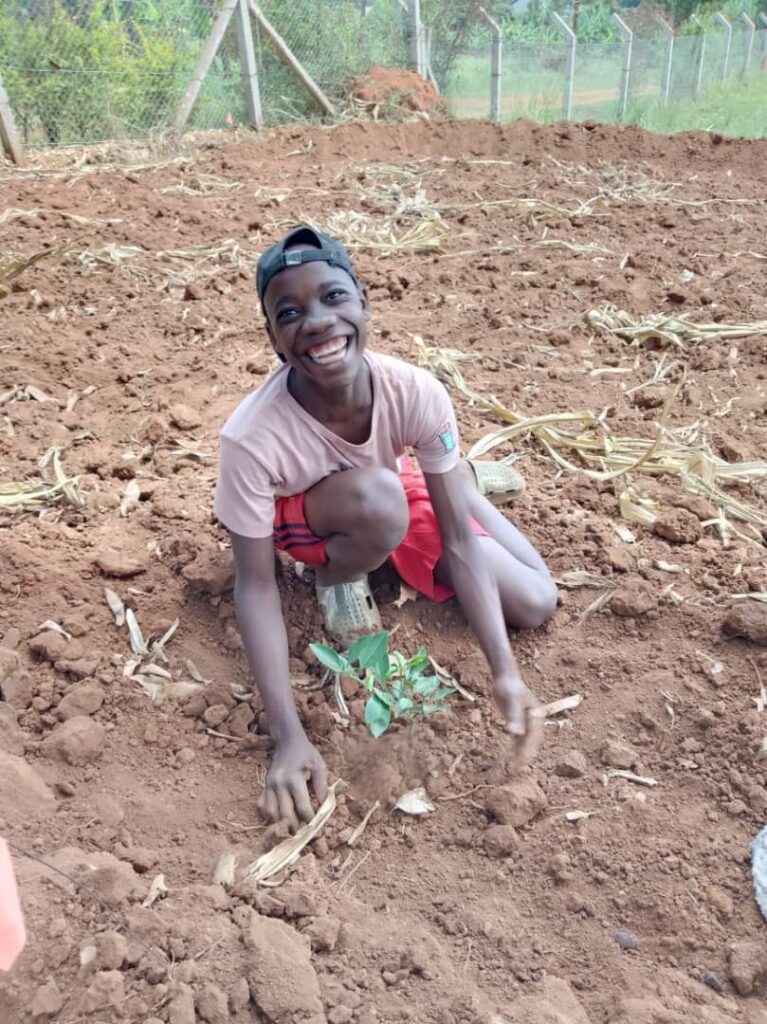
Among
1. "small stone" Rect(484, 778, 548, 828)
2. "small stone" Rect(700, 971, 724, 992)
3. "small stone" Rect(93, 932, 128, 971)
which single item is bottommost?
"small stone" Rect(484, 778, 548, 828)

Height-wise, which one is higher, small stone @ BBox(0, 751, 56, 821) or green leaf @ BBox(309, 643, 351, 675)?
green leaf @ BBox(309, 643, 351, 675)

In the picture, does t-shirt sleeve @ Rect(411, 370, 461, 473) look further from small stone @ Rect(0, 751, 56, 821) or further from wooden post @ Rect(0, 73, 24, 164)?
wooden post @ Rect(0, 73, 24, 164)

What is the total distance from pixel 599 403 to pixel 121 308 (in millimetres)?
2438

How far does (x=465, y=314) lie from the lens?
426cm

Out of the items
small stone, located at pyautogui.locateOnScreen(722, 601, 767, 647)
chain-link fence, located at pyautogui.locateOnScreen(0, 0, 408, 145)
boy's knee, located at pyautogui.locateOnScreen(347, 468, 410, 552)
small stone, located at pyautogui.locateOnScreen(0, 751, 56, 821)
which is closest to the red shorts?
boy's knee, located at pyautogui.locateOnScreen(347, 468, 410, 552)

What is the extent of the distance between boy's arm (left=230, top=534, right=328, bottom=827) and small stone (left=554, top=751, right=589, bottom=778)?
52 cm

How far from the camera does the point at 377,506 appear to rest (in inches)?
81.8

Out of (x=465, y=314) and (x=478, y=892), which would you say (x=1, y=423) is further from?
(x=478, y=892)

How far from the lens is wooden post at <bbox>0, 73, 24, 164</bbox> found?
729 cm

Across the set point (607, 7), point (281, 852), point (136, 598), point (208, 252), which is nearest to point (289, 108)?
point (208, 252)

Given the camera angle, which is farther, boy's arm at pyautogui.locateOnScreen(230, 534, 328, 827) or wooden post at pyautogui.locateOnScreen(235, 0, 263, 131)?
wooden post at pyautogui.locateOnScreen(235, 0, 263, 131)

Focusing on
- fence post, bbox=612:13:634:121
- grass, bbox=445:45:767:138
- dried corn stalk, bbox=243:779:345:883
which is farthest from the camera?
fence post, bbox=612:13:634:121

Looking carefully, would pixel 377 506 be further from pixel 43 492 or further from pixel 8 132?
pixel 8 132

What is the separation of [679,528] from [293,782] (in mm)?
1409
